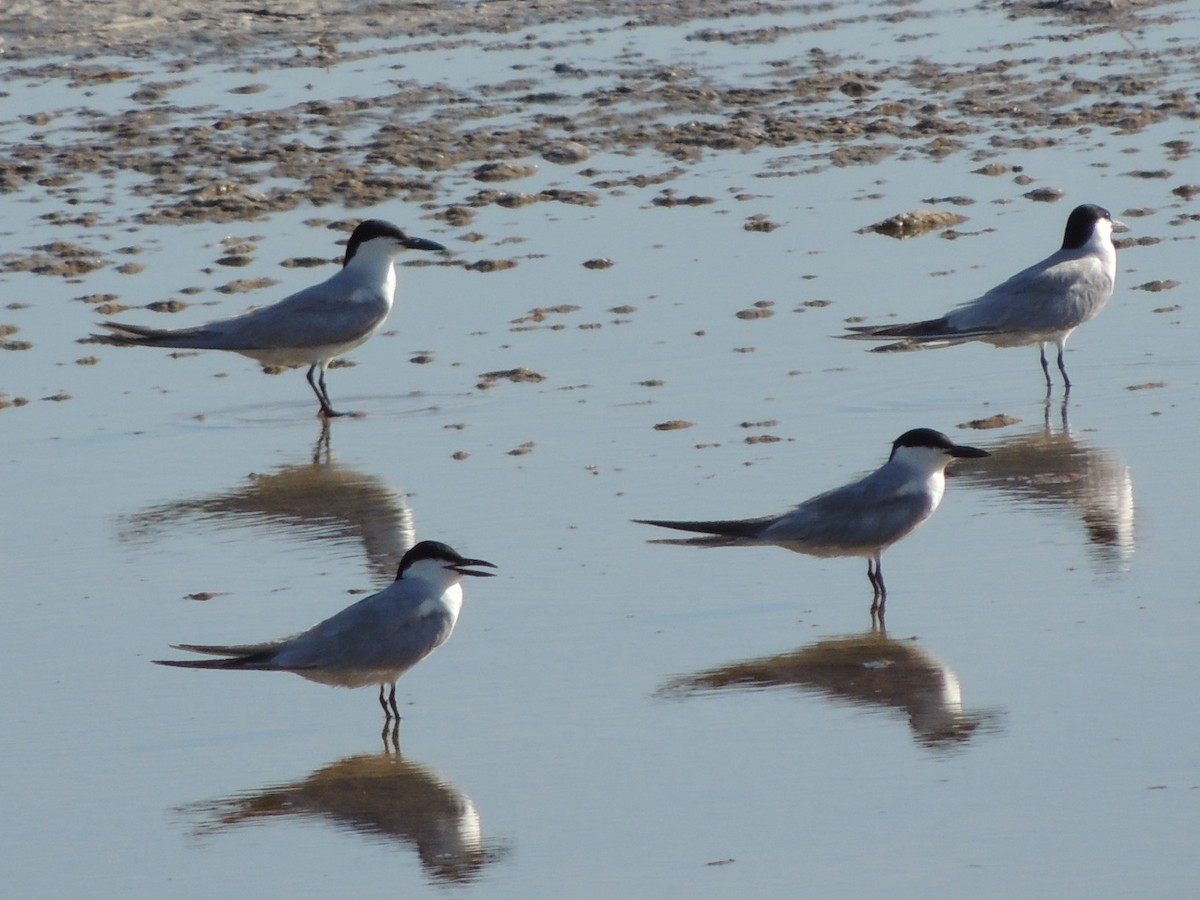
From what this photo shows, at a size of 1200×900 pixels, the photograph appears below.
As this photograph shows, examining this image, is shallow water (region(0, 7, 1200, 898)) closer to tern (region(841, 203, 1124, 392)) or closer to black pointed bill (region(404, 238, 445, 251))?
tern (region(841, 203, 1124, 392))

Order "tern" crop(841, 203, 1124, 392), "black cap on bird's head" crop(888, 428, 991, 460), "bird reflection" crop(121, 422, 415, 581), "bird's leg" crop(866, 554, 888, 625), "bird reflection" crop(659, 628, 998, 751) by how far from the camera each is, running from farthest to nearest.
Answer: "tern" crop(841, 203, 1124, 392)
"bird reflection" crop(121, 422, 415, 581)
"black cap on bird's head" crop(888, 428, 991, 460)
"bird's leg" crop(866, 554, 888, 625)
"bird reflection" crop(659, 628, 998, 751)

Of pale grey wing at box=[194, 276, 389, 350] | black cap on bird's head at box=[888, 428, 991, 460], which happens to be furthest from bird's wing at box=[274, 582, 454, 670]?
pale grey wing at box=[194, 276, 389, 350]

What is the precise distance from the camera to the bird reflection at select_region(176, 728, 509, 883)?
467 centimetres

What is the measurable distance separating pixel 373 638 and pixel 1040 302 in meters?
4.37

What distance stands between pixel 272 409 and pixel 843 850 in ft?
17.3

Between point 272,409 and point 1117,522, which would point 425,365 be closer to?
point 272,409

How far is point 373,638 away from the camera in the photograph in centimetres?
543

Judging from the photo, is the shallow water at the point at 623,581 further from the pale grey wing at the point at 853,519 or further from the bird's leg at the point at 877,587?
the pale grey wing at the point at 853,519

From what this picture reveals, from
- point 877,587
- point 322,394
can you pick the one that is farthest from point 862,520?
point 322,394

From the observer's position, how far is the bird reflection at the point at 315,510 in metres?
7.20

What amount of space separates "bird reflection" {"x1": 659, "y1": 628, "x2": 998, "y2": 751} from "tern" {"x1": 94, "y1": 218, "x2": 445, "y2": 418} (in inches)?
148

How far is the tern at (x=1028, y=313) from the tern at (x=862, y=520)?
2.39 metres

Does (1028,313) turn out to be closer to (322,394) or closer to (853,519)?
(853,519)

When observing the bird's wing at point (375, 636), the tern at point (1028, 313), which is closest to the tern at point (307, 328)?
the tern at point (1028, 313)
